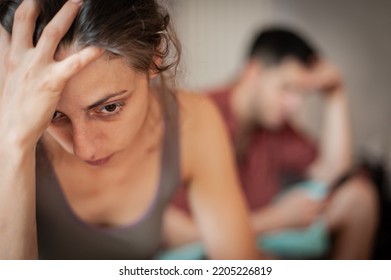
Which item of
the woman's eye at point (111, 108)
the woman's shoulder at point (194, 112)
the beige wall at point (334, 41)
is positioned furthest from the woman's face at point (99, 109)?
the beige wall at point (334, 41)

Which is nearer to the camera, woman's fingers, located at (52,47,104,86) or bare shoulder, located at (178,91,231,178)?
woman's fingers, located at (52,47,104,86)

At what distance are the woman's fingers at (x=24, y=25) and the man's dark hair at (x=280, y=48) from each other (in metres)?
0.58

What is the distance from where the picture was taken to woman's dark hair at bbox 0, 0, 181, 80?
2.60 feet

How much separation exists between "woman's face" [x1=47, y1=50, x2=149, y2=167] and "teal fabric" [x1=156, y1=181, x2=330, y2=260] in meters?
0.49

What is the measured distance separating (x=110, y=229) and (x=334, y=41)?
70 cm

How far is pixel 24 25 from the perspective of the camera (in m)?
0.80

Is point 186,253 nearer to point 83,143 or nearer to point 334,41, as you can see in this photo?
point 83,143

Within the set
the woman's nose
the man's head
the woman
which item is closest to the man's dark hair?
the man's head

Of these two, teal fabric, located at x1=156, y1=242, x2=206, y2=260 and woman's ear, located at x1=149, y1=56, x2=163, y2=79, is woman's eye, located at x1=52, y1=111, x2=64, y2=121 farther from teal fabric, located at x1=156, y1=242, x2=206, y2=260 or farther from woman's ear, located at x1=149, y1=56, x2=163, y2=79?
teal fabric, located at x1=156, y1=242, x2=206, y2=260

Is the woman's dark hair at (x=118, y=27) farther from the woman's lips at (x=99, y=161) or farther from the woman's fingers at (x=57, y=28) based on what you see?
the woman's lips at (x=99, y=161)

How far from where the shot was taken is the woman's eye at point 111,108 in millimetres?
842

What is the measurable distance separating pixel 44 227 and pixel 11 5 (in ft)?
1.35

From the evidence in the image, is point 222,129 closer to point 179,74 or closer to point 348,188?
point 179,74

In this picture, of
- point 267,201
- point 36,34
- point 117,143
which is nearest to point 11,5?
point 36,34
